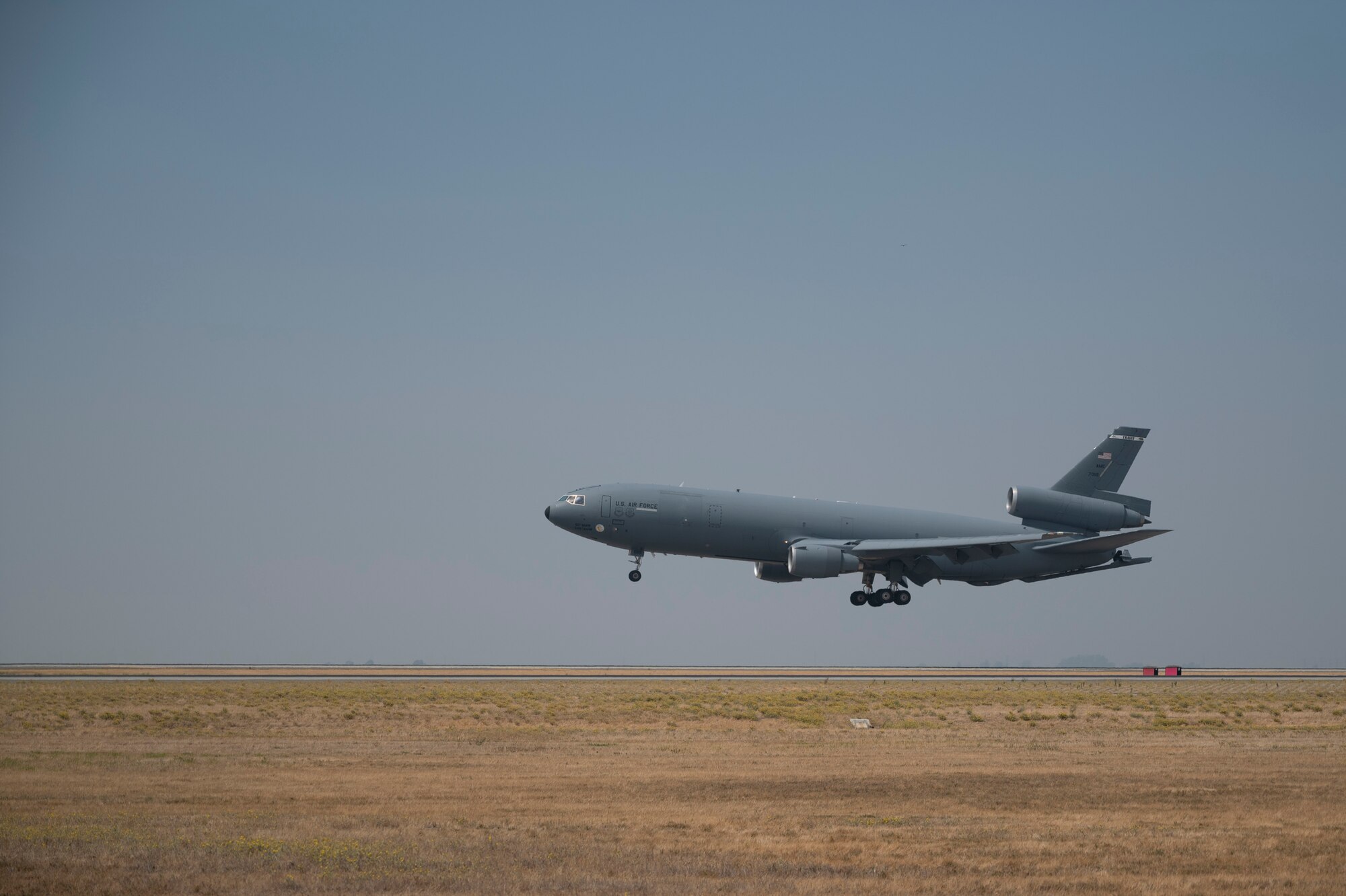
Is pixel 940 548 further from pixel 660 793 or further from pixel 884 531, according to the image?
pixel 660 793

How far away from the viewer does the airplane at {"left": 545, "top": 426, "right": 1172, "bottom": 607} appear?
2805 inches

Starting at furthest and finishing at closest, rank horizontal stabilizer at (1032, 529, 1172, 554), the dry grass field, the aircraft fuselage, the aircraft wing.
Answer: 1. horizontal stabilizer at (1032, 529, 1172, 554)
2. the aircraft wing
3. the aircraft fuselage
4. the dry grass field

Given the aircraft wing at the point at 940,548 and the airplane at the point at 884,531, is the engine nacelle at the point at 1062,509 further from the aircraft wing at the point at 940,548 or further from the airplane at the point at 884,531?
the aircraft wing at the point at 940,548

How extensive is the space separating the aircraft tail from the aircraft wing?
1065 centimetres

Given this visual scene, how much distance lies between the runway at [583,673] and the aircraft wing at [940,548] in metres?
7.58

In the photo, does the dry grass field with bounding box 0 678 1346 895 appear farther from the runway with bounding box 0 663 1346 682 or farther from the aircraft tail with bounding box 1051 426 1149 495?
the aircraft tail with bounding box 1051 426 1149 495

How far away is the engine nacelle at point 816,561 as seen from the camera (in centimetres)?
7194

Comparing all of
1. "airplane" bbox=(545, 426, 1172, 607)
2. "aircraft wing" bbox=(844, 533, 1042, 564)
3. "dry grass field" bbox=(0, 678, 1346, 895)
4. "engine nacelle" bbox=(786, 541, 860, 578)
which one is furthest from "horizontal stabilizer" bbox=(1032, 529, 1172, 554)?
"dry grass field" bbox=(0, 678, 1346, 895)

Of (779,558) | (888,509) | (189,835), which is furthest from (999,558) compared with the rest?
(189,835)

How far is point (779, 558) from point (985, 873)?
5130cm

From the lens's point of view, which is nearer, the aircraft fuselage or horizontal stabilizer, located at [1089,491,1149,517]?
the aircraft fuselage

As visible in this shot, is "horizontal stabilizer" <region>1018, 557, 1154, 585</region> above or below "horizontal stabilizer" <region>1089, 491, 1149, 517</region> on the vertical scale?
below

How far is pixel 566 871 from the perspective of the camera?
2370 centimetres

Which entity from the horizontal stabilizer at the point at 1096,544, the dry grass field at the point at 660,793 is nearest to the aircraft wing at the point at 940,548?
the horizontal stabilizer at the point at 1096,544
